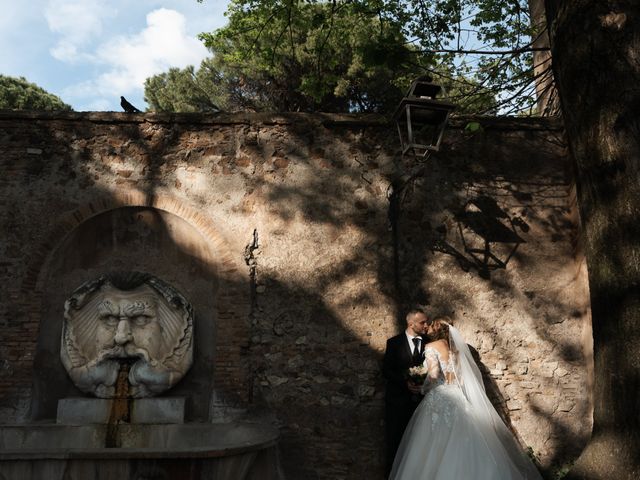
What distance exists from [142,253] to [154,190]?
2.42 feet

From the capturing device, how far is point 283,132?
24.1 ft

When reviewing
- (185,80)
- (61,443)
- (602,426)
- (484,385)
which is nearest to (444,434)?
(484,385)

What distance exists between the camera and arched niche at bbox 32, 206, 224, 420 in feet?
22.2

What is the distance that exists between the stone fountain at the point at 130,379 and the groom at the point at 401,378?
1.20 meters

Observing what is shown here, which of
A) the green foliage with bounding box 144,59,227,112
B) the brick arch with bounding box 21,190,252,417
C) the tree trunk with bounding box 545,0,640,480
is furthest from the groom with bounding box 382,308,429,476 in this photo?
the green foliage with bounding box 144,59,227,112

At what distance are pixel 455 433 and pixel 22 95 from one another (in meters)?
22.5

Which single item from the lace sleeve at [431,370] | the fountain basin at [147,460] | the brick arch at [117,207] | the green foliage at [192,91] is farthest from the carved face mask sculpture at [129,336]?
the green foliage at [192,91]

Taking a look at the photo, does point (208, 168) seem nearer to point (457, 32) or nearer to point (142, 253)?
point (142, 253)

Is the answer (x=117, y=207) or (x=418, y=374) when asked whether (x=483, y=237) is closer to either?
(x=418, y=374)

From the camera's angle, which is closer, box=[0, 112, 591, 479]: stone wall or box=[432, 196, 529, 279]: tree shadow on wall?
box=[0, 112, 591, 479]: stone wall

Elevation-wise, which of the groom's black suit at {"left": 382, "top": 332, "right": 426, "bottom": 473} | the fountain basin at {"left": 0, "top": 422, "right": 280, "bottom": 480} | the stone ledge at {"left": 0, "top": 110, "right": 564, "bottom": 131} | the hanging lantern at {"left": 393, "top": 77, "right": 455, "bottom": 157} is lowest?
the fountain basin at {"left": 0, "top": 422, "right": 280, "bottom": 480}

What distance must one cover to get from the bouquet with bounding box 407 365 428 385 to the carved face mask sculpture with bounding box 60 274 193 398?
7.64 ft

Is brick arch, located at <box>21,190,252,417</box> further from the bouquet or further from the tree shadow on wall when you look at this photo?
the tree shadow on wall

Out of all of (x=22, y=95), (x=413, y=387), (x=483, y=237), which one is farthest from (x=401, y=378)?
(x=22, y=95)
